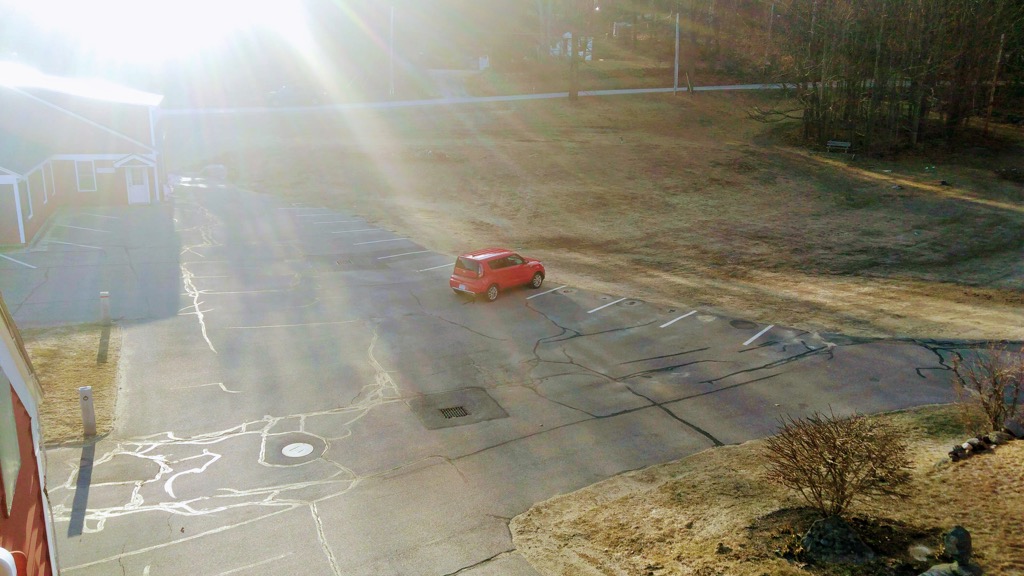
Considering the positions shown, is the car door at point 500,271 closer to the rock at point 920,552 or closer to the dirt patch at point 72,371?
the dirt patch at point 72,371

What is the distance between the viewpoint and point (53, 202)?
34.3 metres

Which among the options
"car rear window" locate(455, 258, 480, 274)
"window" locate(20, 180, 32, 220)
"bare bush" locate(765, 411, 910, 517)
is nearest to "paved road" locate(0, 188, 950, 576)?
"car rear window" locate(455, 258, 480, 274)

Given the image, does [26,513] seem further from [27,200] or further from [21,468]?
[27,200]

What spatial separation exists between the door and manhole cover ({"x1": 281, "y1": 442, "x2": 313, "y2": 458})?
29.5 meters

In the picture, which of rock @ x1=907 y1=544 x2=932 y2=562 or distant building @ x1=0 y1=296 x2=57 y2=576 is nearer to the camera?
distant building @ x1=0 y1=296 x2=57 y2=576

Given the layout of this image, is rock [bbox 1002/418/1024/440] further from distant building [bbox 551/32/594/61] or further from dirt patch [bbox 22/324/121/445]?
distant building [bbox 551/32/594/61]

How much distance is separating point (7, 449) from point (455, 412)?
9.40 m

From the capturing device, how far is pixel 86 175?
3675cm

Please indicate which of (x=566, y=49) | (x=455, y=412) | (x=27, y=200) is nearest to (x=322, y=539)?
(x=455, y=412)

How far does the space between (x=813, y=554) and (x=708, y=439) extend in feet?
15.5

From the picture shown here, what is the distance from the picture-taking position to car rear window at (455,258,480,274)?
21797mm

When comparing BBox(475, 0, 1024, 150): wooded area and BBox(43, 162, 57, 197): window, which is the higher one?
BBox(475, 0, 1024, 150): wooded area

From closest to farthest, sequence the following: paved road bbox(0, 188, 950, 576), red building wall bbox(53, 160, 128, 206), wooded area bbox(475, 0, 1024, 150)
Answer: paved road bbox(0, 188, 950, 576) → red building wall bbox(53, 160, 128, 206) → wooded area bbox(475, 0, 1024, 150)

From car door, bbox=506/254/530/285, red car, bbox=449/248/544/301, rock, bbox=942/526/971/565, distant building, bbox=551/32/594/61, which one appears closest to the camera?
rock, bbox=942/526/971/565
